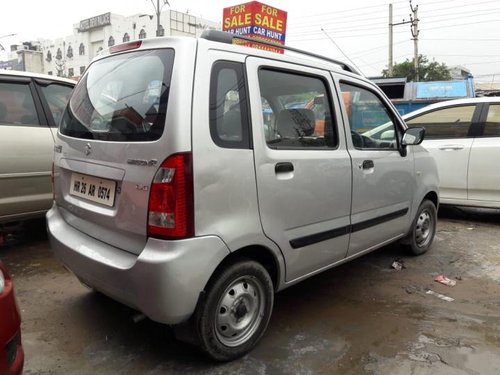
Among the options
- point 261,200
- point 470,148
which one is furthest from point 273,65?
point 470,148

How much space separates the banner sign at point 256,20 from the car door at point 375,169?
9.36 meters

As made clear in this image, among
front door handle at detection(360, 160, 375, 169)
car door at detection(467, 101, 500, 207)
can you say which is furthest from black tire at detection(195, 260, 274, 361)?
car door at detection(467, 101, 500, 207)

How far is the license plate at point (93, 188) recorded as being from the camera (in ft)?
8.07

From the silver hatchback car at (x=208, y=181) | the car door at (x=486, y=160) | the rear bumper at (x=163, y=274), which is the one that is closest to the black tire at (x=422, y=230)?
the silver hatchback car at (x=208, y=181)

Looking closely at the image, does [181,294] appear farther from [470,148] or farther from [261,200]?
[470,148]

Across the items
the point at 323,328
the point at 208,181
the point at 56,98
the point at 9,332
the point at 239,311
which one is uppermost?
the point at 56,98

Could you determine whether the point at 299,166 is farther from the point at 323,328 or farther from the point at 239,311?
the point at 323,328

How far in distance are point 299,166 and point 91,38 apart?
266ft

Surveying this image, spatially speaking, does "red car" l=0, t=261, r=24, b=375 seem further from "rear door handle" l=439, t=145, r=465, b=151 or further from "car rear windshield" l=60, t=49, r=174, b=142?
"rear door handle" l=439, t=145, r=465, b=151

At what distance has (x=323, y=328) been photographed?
3047mm

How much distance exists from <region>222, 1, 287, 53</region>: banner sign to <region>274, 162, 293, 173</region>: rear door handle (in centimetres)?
1056

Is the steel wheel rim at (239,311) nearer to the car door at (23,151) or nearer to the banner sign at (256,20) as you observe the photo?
the car door at (23,151)

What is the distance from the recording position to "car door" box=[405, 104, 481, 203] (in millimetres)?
5771

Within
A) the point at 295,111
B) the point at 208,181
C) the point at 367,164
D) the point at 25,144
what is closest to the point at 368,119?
the point at 367,164
